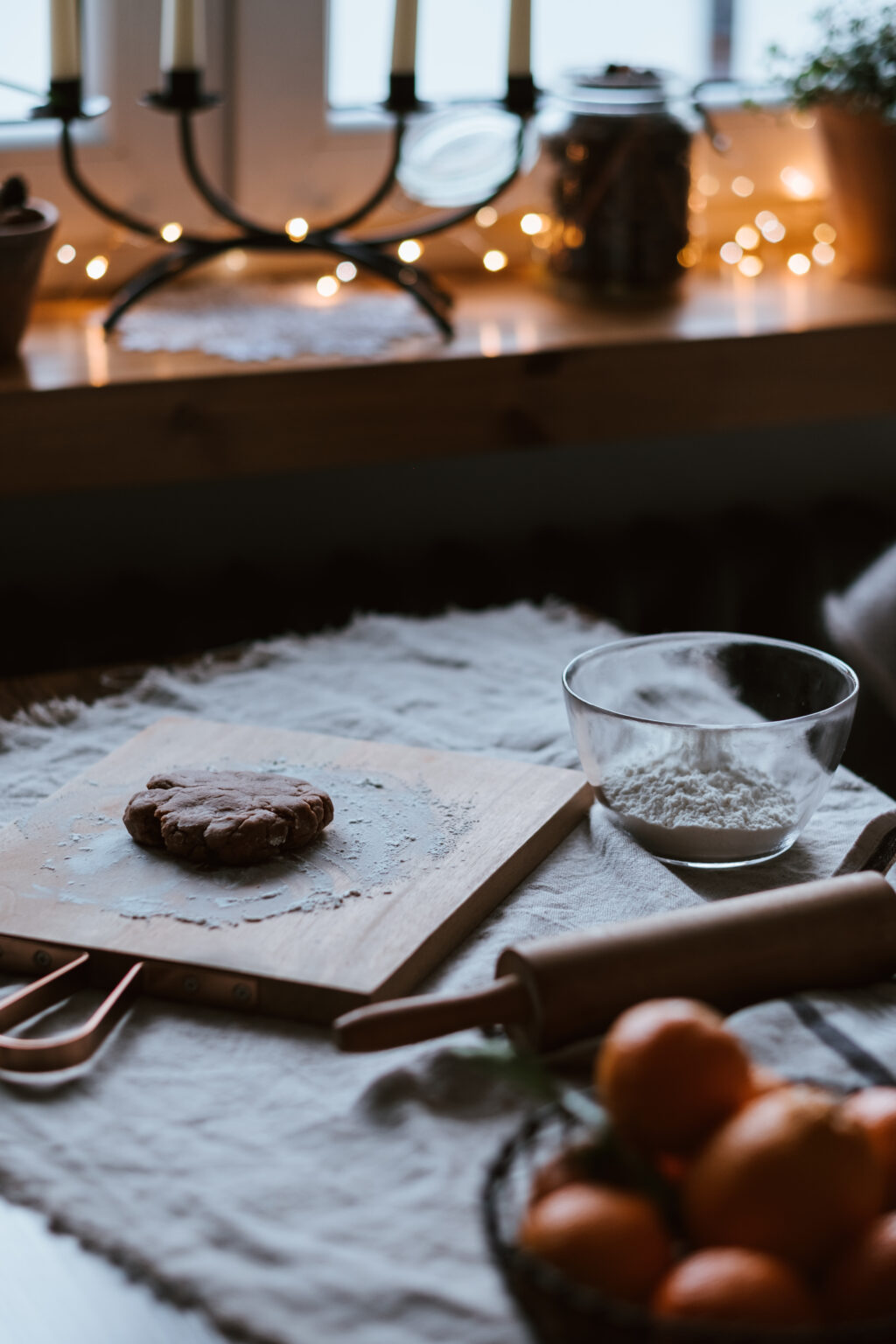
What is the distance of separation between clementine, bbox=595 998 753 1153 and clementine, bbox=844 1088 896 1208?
0.04m

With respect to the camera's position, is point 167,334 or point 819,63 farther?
point 819,63

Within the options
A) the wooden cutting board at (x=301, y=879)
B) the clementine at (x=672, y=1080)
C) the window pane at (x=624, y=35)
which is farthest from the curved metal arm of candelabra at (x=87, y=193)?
the clementine at (x=672, y=1080)

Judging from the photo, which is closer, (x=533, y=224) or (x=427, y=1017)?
(x=427, y=1017)

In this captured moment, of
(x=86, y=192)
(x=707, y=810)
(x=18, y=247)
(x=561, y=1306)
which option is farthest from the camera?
(x=86, y=192)

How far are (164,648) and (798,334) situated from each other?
82 centimetres

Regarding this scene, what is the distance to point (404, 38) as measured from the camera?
154 cm

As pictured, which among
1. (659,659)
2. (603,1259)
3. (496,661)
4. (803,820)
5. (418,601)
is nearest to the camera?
(603,1259)

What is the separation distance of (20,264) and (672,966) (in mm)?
1025

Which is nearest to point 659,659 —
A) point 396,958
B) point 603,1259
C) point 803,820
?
point 803,820

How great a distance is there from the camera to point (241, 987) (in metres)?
0.74

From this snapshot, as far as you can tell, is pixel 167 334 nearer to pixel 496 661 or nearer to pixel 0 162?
pixel 0 162

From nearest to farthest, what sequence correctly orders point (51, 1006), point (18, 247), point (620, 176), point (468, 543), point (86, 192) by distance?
point (51, 1006) < point (18, 247) < point (86, 192) < point (620, 176) < point (468, 543)

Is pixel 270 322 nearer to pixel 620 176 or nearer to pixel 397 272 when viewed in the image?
pixel 397 272

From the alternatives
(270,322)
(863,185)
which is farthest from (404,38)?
(863,185)
